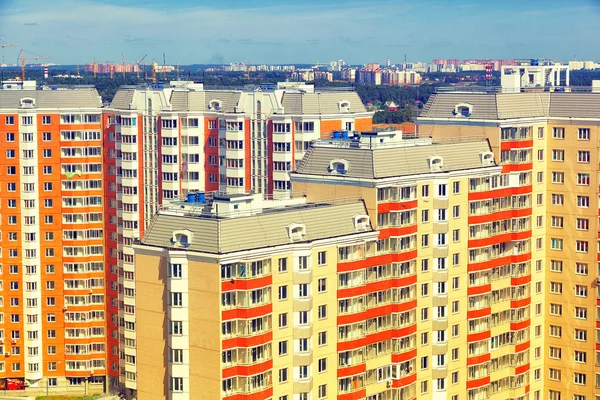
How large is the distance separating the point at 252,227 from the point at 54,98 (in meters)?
77.6

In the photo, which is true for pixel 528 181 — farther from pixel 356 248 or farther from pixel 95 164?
pixel 95 164

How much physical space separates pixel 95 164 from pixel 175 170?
556 inches

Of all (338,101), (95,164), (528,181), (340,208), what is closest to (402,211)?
(340,208)

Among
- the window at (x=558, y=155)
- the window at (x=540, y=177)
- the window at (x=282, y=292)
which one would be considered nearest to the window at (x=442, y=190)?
the window at (x=540, y=177)

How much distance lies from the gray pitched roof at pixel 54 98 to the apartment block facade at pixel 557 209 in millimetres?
57586

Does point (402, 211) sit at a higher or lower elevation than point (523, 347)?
higher

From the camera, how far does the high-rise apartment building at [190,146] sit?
456 ft

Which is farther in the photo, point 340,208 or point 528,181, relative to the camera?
point 528,181

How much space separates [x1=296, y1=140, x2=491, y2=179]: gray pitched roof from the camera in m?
93.5

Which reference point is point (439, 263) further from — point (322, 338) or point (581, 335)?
point (581, 335)

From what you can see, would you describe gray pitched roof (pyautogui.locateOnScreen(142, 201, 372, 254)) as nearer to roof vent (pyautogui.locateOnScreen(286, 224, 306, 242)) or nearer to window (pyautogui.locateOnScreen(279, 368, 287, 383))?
roof vent (pyautogui.locateOnScreen(286, 224, 306, 242))

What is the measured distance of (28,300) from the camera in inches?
6063

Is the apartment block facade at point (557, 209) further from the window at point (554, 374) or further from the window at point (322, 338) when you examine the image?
the window at point (322, 338)

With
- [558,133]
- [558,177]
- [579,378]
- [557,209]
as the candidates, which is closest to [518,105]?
[558,133]
